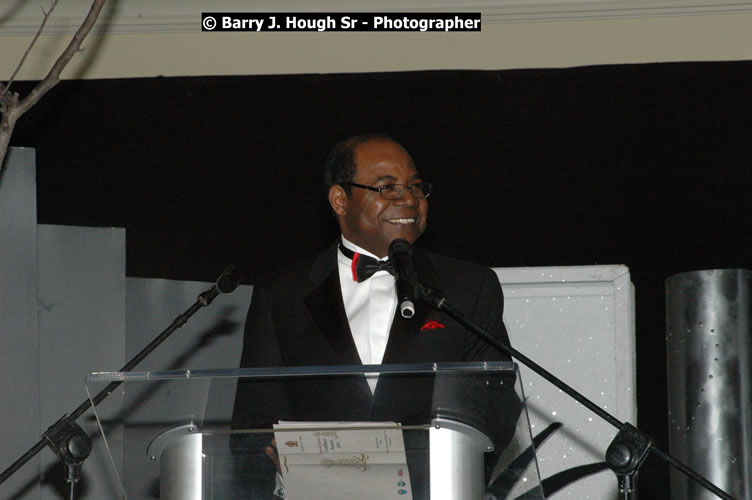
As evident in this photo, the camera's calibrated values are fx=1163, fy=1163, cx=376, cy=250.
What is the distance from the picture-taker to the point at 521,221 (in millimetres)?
4438

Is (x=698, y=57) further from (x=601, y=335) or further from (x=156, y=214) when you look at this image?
(x=156, y=214)

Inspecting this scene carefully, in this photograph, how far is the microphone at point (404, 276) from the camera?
6.53 ft

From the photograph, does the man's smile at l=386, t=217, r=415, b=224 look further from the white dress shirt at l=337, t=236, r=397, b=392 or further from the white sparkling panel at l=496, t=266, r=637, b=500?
the white sparkling panel at l=496, t=266, r=637, b=500

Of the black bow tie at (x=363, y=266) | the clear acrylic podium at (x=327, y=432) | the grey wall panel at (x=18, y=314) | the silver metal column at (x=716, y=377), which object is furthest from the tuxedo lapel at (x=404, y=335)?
the grey wall panel at (x=18, y=314)

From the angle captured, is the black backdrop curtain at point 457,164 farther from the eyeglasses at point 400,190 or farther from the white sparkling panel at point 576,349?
the eyeglasses at point 400,190

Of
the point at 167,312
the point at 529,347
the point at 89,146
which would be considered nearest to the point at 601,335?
the point at 529,347

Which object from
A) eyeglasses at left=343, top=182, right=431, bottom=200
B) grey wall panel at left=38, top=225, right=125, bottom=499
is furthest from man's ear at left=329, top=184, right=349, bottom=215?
grey wall panel at left=38, top=225, right=125, bottom=499

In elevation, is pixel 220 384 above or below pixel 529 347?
below

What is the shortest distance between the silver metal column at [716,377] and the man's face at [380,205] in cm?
119

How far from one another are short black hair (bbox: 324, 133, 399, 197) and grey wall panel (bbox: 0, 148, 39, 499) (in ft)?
4.28

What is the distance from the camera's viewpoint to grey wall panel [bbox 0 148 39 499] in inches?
144

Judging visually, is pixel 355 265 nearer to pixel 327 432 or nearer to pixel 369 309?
pixel 369 309

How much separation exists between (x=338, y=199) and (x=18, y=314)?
4.55 feet

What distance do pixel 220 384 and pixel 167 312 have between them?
8.38ft
